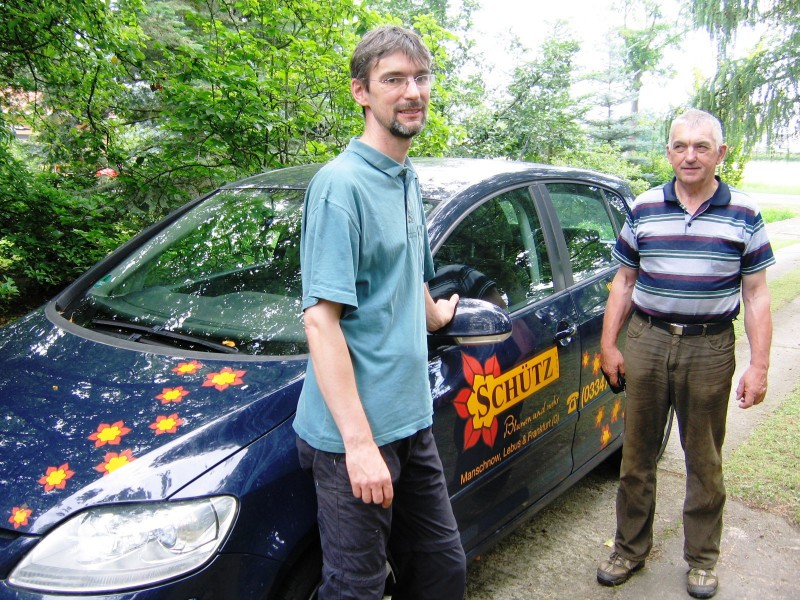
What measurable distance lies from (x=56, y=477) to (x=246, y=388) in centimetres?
50

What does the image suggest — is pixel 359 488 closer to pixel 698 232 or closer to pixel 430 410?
pixel 430 410

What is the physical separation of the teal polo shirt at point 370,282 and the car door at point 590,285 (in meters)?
1.47

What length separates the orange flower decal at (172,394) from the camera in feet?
5.97

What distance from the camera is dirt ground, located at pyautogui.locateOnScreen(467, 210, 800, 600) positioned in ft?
8.83

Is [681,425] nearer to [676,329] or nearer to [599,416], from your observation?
[676,329]

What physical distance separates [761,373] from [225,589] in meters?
2.01

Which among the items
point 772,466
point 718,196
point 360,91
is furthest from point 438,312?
point 772,466

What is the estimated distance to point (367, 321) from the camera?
1.54 meters

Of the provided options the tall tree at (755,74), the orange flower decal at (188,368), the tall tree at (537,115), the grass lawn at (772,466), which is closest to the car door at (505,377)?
the orange flower decal at (188,368)

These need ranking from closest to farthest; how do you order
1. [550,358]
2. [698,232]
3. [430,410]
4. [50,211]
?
[430,410]
[698,232]
[550,358]
[50,211]

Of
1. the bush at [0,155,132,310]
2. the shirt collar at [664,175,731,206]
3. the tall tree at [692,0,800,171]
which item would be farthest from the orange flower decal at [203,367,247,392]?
Answer: the tall tree at [692,0,800,171]

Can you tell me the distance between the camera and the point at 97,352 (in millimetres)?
2137

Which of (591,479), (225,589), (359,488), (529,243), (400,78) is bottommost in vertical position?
(591,479)

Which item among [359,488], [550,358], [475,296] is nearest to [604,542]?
[550,358]
